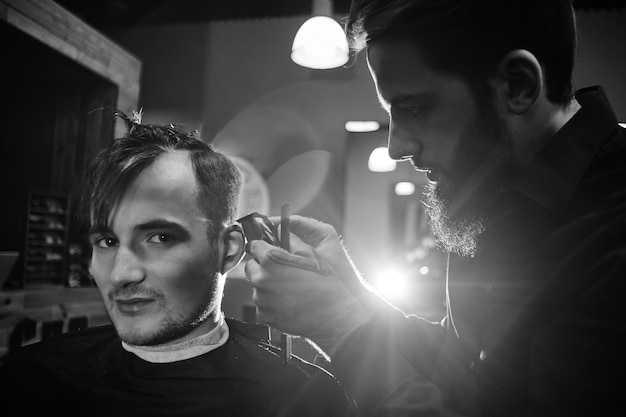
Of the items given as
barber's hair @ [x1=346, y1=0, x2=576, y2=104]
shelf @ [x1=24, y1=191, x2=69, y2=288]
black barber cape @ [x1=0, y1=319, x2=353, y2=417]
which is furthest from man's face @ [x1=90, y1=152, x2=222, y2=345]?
shelf @ [x1=24, y1=191, x2=69, y2=288]

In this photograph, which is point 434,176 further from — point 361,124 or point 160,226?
point 361,124

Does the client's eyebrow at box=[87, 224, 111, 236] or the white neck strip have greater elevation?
the client's eyebrow at box=[87, 224, 111, 236]

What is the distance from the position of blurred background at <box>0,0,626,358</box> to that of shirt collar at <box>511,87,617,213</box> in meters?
1.25

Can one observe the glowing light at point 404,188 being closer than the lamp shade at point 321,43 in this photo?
No

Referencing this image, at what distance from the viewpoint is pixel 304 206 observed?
3.79 meters

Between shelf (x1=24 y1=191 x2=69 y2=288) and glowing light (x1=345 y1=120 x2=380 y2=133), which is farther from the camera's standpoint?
glowing light (x1=345 y1=120 x2=380 y2=133)

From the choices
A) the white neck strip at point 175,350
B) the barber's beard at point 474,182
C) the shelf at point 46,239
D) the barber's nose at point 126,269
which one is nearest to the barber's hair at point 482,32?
the barber's beard at point 474,182

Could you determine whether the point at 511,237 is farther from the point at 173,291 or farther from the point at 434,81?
the point at 173,291

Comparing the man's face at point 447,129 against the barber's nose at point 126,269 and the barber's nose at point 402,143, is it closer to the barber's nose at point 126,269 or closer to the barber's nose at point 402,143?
the barber's nose at point 402,143

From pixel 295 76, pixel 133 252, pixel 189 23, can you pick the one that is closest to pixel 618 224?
pixel 133 252

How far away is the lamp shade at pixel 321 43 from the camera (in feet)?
9.04

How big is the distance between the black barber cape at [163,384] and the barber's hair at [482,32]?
0.88m

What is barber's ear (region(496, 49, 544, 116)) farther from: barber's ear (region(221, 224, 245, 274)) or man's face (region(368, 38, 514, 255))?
barber's ear (region(221, 224, 245, 274))

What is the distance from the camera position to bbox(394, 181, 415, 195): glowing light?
675cm
